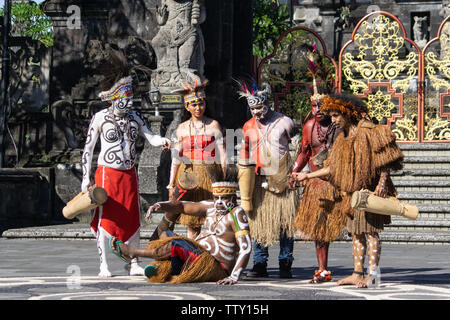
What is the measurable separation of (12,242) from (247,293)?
805cm

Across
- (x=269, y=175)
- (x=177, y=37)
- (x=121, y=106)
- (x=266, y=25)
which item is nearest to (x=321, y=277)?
(x=269, y=175)

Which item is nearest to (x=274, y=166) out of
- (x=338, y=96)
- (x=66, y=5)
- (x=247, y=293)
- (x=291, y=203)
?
(x=291, y=203)

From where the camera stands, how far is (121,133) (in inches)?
414

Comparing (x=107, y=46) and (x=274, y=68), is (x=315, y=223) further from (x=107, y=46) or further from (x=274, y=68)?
(x=274, y=68)

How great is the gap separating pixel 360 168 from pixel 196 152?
81.8 inches

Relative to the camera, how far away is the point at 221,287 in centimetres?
880

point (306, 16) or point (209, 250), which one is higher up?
point (306, 16)

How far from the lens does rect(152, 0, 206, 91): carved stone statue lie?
748 inches

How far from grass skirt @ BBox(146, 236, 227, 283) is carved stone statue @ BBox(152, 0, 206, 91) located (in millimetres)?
10013

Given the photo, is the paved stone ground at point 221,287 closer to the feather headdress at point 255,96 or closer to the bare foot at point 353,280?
the bare foot at point 353,280

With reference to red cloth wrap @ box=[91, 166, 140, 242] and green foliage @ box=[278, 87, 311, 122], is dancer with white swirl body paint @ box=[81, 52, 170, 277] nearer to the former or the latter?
red cloth wrap @ box=[91, 166, 140, 242]

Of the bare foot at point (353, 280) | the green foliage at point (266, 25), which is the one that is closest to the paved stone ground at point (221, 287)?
the bare foot at point (353, 280)

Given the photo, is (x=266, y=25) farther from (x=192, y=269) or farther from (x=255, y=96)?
(x=192, y=269)

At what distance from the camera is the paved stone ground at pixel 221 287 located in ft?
26.7
